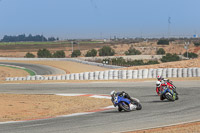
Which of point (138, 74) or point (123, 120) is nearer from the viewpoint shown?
point (123, 120)

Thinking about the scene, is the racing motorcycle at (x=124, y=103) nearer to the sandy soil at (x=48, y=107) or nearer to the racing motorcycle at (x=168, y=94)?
the racing motorcycle at (x=168, y=94)

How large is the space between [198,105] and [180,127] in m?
4.93

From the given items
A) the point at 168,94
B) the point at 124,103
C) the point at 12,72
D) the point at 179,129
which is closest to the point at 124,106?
the point at 124,103

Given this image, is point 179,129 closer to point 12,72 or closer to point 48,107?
point 48,107

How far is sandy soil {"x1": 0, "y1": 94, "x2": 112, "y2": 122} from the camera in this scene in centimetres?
1680

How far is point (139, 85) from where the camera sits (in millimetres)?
27094

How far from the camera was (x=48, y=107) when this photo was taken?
62.6 ft

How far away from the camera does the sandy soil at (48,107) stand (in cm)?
1680

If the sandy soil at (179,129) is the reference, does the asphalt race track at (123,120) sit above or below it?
below

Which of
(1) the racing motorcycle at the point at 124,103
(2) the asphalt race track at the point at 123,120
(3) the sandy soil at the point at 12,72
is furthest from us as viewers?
(3) the sandy soil at the point at 12,72

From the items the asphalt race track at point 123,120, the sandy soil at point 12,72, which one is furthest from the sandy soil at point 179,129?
the sandy soil at point 12,72

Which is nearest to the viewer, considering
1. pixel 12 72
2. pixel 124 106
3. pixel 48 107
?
pixel 124 106

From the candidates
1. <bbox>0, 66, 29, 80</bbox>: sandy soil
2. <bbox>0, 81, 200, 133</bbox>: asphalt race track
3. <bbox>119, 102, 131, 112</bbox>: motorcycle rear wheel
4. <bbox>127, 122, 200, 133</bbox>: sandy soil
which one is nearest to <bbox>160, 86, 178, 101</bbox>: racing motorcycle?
<bbox>0, 81, 200, 133</bbox>: asphalt race track

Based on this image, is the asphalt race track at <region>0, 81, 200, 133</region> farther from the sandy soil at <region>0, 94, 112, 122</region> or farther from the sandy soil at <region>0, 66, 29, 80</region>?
the sandy soil at <region>0, 66, 29, 80</region>
